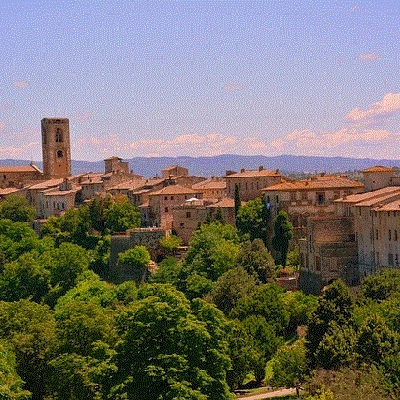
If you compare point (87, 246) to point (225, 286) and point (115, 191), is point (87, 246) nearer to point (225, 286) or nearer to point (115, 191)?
point (115, 191)

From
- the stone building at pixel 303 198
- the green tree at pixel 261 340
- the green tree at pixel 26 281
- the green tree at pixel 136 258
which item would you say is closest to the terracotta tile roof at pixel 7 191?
the green tree at pixel 26 281

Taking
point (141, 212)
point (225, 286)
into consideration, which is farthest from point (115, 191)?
point (225, 286)

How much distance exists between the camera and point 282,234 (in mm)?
76500

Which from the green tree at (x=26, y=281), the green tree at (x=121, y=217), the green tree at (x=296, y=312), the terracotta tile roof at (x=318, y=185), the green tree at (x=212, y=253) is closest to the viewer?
the green tree at (x=296, y=312)

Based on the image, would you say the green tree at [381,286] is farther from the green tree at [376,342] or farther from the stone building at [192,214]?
the stone building at [192,214]

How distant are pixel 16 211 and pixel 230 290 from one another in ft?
164

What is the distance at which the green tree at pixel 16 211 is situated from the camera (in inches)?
4294

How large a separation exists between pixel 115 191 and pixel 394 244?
49.1 metres

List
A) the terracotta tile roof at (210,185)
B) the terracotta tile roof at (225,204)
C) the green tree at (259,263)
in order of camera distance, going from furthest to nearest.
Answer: the terracotta tile roof at (210,185), the terracotta tile roof at (225,204), the green tree at (259,263)

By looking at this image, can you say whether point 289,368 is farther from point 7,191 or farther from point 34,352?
point 7,191

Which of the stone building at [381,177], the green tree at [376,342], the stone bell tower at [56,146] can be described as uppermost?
the stone bell tower at [56,146]

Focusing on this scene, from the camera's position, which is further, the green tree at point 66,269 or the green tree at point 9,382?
the green tree at point 66,269

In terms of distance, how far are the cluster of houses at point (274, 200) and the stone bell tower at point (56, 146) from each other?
5.2 inches

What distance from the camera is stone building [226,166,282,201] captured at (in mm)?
90375
